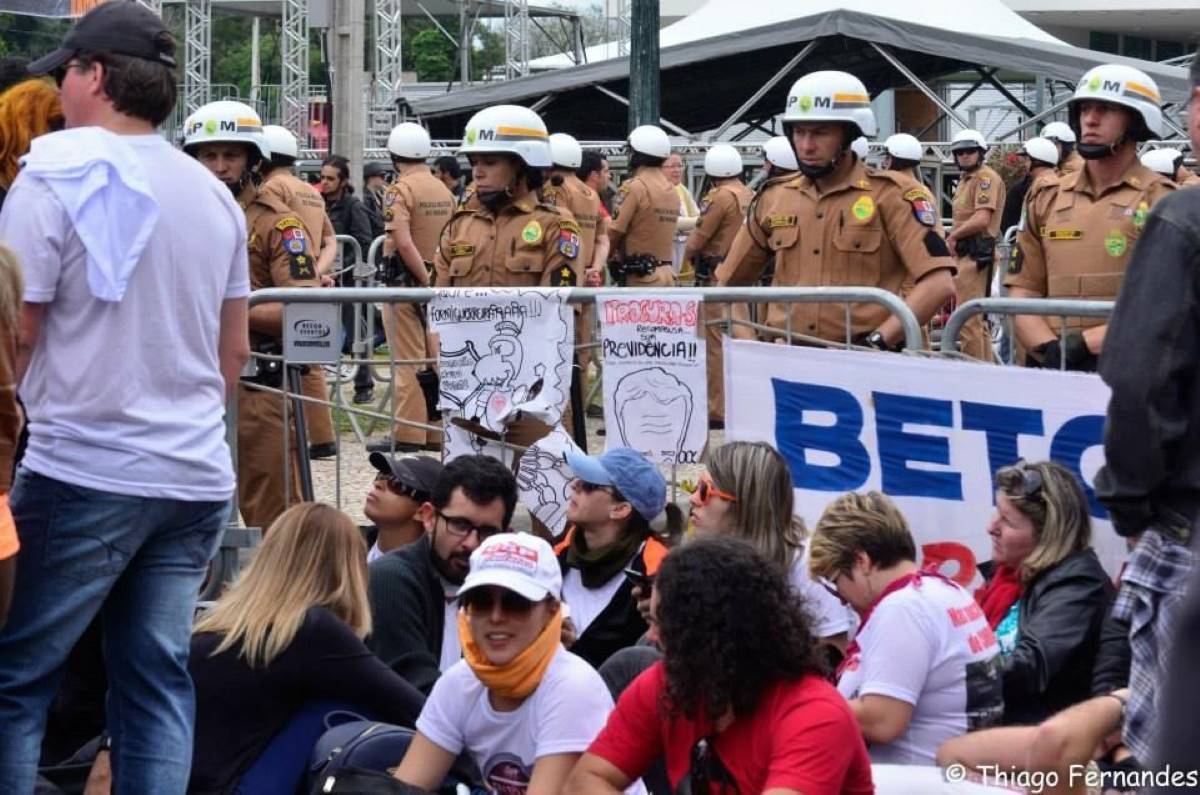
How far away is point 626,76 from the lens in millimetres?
26969

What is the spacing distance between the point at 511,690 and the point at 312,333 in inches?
114

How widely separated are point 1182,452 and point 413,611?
9.32ft

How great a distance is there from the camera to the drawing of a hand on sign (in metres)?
6.90

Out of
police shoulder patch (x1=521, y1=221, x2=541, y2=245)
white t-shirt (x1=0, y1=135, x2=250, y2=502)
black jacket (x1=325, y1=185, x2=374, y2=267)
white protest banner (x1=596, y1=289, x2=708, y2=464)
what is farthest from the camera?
black jacket (x1=325, y1=185, x2=374, y2=267)

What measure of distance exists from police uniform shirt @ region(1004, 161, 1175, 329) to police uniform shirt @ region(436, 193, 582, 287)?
2369mm

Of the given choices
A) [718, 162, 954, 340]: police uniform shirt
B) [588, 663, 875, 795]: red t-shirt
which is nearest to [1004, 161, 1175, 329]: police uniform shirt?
[718, 162, 954, 340]: police uniform shirt

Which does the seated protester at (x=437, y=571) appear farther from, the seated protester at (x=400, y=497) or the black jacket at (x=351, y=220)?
the black jacket at (x=351, y=220)

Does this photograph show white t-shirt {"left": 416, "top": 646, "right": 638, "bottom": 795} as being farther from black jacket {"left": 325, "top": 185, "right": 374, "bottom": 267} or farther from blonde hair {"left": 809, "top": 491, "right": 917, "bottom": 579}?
black jacket {"left": 325, "top": 185, "right": 374, "bottom": 267}

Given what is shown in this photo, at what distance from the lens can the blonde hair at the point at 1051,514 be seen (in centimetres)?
557

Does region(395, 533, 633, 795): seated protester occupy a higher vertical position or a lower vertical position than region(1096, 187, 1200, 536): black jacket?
lower

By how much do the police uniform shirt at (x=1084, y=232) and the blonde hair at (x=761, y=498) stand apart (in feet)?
7.18

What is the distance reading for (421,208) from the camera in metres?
13.8

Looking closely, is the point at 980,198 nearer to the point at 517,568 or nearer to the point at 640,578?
the point at 640,578

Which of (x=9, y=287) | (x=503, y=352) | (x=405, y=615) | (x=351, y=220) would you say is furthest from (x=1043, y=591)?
(x=351, y=220)
